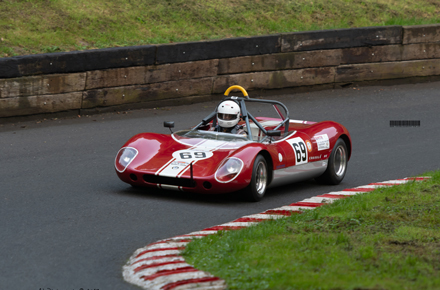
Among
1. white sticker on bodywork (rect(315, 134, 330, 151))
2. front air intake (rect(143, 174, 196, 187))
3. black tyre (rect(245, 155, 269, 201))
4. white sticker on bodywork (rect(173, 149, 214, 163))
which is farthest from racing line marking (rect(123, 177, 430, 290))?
white sticker on bodywork (rect(315, 134, 330, 151))

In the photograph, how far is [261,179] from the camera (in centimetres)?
825

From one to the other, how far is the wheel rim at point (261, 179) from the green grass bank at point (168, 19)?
266 inches

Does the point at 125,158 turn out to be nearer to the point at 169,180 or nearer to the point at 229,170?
the point at 169,180

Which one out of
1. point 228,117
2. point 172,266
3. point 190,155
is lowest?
point 172,266

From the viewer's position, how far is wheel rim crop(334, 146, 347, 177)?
9648 mm

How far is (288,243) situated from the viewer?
574 cm

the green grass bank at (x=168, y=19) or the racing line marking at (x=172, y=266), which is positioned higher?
the green grass bank at (x=168, y=19)

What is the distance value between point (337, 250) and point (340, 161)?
14.4ft

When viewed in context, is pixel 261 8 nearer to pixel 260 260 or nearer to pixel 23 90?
pixel 23 90

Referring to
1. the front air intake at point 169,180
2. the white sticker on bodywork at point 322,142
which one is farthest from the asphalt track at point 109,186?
the white sticker on bodywork at point 322,142

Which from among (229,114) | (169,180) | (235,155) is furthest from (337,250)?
(229,114)

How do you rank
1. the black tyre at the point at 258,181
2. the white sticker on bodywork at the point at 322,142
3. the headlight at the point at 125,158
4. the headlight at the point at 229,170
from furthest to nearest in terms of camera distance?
the white sticker on bodywork at the point at 322,142, the headlight at the point at 125,158, the black tyre at the point at 258,181, the headlight at the point at 229,170

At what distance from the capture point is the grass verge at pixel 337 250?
4.68 m

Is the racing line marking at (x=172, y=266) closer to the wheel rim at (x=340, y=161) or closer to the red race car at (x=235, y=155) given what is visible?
the red race car at (x=235, y=155)
